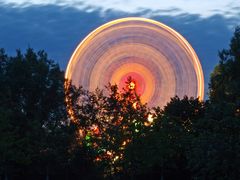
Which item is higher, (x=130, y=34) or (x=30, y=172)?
(x=130, y=34)

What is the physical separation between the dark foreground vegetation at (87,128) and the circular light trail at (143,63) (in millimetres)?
1909

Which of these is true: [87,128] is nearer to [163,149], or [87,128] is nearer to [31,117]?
[31,117]

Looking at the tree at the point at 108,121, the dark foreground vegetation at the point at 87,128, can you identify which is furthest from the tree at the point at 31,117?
the tree at the point at 108,121

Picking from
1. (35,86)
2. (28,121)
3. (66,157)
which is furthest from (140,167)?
(35,86)

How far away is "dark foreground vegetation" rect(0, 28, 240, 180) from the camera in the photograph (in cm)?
4209

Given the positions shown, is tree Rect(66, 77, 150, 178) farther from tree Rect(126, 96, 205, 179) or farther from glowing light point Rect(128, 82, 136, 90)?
tree Rect(126, 96, 205, 179)

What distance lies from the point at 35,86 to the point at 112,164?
477 inches

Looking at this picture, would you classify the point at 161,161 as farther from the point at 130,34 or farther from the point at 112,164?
the point at 130,34

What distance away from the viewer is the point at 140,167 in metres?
41.2

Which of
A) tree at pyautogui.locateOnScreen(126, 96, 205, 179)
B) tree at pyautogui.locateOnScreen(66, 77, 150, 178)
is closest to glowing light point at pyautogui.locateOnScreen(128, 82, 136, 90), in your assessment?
tree at pyautogui.locateOnScreen(66, 77, 150, 178)

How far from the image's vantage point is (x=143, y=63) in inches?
2222

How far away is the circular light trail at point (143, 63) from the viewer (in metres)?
53.9

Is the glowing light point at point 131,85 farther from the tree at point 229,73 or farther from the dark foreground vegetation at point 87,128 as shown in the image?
the tree at point 229,73

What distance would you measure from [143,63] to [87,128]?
10937 mm
